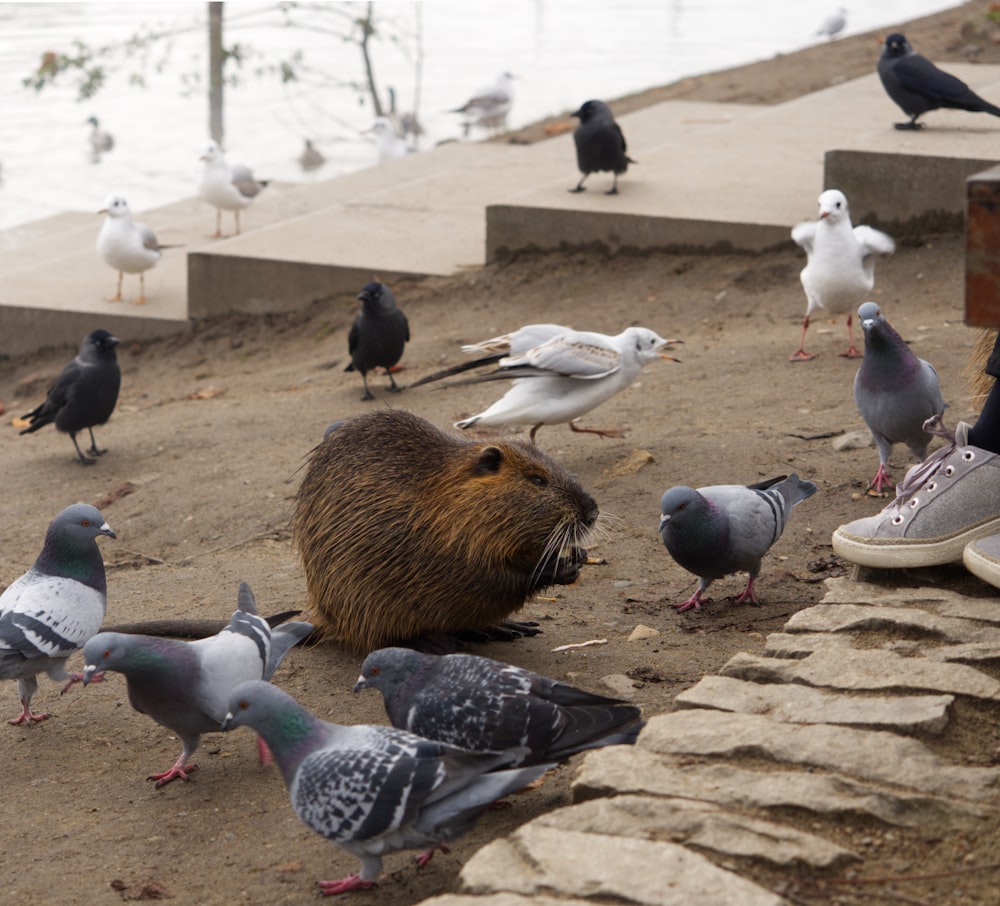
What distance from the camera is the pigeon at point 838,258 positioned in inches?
237

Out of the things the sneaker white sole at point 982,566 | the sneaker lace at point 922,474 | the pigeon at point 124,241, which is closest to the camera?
the sneaker white sole at point 982,566

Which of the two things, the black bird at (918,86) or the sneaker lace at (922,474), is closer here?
the sneaker lace at (922,474)

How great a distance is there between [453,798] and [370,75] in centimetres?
1381

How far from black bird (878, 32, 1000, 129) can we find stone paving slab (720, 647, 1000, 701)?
5417mm

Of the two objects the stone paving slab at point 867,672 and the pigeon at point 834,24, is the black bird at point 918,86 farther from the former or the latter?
the pigeon at point 834,24

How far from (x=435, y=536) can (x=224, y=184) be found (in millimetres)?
6926

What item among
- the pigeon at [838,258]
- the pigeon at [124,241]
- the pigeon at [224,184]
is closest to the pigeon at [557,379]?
the pigeon at [838,258]

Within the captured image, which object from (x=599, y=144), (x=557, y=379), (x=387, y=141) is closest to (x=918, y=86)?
(x=599, y=144)

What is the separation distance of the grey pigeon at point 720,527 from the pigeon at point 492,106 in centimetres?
1221

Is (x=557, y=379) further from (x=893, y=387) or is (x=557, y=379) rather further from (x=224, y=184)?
(x=224, y=184)

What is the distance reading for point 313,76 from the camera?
63.4 ft

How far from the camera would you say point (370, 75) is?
51.0 ft

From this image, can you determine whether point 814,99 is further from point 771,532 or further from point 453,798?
point 453,798

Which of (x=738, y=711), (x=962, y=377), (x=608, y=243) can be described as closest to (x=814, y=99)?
(x=608, y=243)
